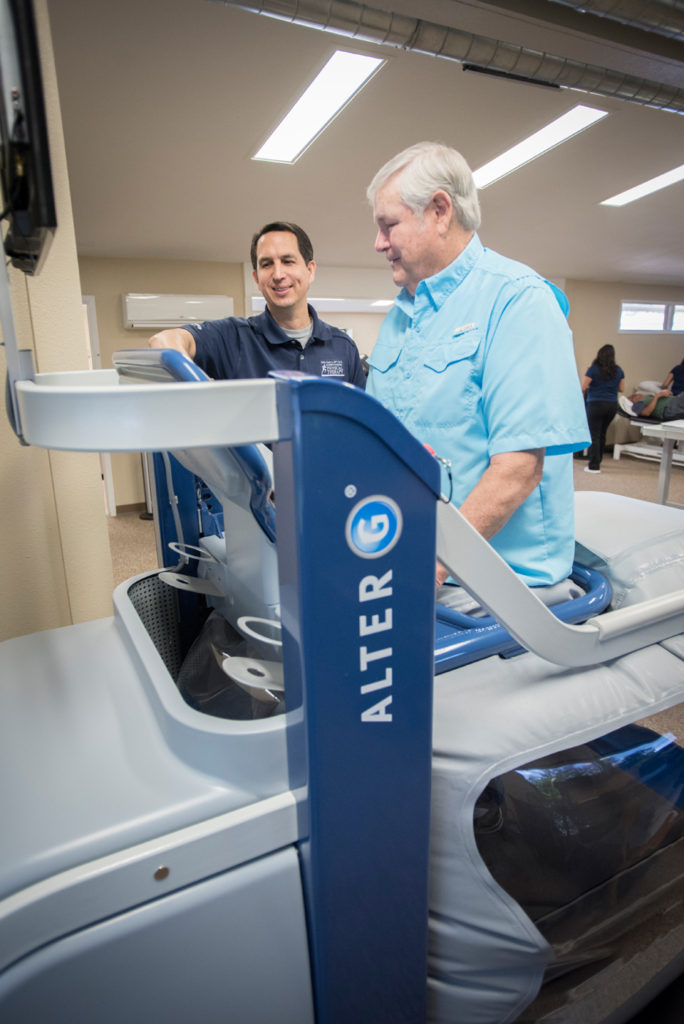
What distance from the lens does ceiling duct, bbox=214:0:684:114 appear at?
221cm

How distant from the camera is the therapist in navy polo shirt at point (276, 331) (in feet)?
6.73

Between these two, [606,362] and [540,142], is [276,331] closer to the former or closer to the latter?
[540,142]

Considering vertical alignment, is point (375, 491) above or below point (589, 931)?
above

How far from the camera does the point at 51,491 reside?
1.49m

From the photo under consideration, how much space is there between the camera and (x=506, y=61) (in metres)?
2.64

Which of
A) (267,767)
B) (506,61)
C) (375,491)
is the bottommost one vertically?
(267,767)

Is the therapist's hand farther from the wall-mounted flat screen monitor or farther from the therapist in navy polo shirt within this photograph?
the wall-mounted flat screen monitor

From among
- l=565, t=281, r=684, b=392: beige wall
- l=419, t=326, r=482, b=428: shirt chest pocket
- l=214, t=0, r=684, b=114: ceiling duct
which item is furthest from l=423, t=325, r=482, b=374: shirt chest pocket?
l=565, t=281, r=684, b=392: beige wall

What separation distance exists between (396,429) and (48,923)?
0.61m

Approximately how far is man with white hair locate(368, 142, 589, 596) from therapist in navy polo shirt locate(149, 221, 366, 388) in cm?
84

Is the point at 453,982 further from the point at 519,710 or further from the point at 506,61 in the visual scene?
the point at 506,61

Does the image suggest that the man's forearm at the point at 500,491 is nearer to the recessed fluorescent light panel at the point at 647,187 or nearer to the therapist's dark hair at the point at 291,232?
the therapist's dark hair at the point at 291,232

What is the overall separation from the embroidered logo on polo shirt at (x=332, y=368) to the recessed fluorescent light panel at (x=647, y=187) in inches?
155

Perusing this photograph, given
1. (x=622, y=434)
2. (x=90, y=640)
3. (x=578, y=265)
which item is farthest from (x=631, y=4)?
(x=622, y=434)
